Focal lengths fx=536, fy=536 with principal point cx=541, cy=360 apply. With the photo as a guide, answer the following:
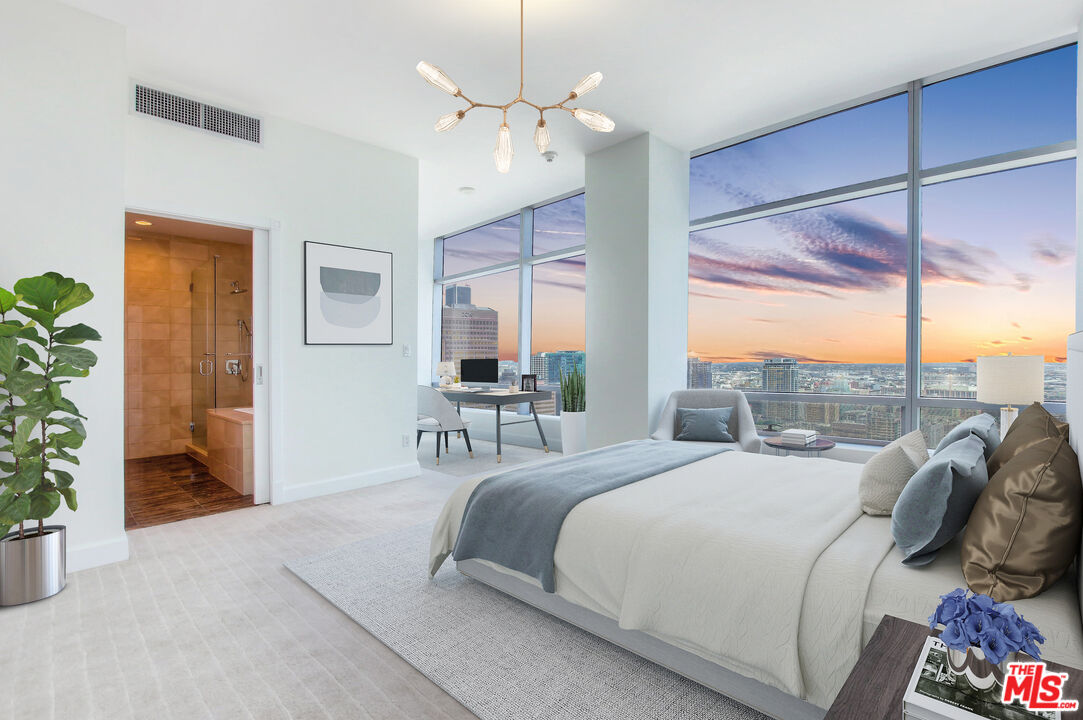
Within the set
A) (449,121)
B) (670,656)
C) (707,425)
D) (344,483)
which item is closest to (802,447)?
(707,425)

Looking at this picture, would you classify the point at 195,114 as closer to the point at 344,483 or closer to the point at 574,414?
the point at 344,483

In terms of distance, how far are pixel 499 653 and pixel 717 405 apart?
115 inches

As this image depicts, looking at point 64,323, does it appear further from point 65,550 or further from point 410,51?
point 410,51

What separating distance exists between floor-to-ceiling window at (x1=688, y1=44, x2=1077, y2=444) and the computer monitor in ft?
8.22

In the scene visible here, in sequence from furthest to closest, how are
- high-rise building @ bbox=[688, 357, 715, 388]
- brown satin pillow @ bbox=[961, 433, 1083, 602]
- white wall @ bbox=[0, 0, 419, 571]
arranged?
high-rise building @ bbox=[688, 357, 715, 388], white wall @ bbox=[0, 0, 419, 571], brown satin pillow @ bbox=[961, 433, 1083, 602]

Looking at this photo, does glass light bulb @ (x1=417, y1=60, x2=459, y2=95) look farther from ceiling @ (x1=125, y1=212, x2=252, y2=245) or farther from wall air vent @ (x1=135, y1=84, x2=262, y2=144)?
ceiling @ (x1=125, y1=212, x2=252, y2=245)

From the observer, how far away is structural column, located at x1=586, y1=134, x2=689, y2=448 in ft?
14.3

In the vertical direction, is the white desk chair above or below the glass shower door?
below

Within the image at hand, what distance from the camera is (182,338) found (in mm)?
5977

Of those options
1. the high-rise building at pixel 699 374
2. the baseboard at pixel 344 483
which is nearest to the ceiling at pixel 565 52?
the high-rise building at pixel 699 374

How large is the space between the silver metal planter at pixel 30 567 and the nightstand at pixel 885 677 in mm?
3134

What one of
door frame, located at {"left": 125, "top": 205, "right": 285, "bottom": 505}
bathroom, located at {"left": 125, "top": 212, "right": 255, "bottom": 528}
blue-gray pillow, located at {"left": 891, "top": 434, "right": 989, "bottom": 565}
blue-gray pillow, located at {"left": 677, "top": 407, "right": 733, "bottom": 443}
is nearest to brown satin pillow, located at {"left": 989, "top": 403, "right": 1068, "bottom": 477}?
blue-gray pillow, located at {"left": 891, "top": 434, "right": 989, "bottom": 565}

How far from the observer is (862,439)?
399 centimetres

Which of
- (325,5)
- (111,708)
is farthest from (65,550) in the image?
(325,5)
